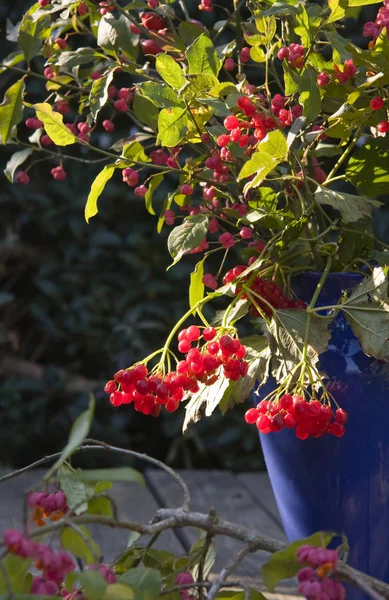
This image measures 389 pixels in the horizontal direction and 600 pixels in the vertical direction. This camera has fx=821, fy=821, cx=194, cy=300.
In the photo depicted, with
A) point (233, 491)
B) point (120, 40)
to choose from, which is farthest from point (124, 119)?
point (120, 40)

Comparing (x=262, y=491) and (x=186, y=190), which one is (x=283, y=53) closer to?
(x=186, y=190)

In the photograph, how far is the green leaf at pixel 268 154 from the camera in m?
0.59

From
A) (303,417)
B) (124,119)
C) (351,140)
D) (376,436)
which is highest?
(351,140)

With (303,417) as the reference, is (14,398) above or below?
below

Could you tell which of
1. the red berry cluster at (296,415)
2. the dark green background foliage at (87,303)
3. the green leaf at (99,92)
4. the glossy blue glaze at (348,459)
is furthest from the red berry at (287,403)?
the dark green background foliage at (87,303)

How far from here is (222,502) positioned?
137 cm

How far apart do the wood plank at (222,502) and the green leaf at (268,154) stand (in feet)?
2.02

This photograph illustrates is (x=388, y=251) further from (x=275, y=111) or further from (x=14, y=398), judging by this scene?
(x=14, y=398)

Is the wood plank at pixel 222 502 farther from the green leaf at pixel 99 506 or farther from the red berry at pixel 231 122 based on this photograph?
the red berry at pixel 231 122

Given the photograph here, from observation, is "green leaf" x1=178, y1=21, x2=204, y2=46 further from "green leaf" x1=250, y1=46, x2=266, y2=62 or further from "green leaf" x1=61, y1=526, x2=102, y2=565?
"green leaf" x1=61, y1=526, x2=102, y2=565

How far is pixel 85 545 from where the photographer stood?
505mm

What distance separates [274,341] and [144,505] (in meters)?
0.71

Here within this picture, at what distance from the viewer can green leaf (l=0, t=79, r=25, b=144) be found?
2.47 feet

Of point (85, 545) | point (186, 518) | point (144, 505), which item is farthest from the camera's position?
point (144, 505)
